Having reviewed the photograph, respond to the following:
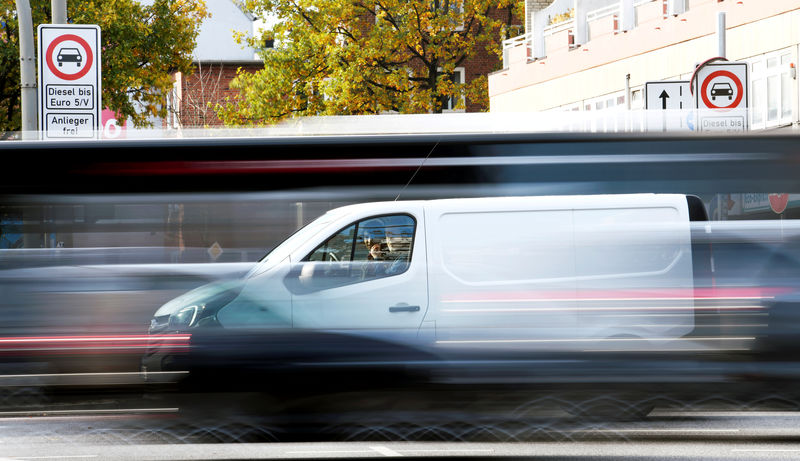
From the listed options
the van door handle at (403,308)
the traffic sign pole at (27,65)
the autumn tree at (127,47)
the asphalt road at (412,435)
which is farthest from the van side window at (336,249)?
the autumn tree at (127,47)

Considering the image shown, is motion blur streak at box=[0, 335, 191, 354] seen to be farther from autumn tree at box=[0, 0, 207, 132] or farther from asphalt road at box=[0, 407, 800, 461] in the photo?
autumn tree at box=[0, 0, 207, 132]

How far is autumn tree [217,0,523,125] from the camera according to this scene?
39531 millimetres

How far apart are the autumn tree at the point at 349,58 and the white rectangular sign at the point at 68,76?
1029 inches

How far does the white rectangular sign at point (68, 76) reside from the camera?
12586 mm

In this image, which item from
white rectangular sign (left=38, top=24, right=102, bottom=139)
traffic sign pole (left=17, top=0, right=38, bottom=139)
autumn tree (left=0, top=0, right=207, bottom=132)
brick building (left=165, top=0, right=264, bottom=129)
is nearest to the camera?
white rectangular sign (left=38, top=24, right=102, bottom=139)

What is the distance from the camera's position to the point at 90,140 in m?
6.33

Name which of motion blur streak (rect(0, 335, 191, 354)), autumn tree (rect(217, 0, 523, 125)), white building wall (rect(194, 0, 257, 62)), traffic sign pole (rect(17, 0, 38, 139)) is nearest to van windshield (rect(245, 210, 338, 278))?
motion blur streak (rect(0, 335, 191, 354))

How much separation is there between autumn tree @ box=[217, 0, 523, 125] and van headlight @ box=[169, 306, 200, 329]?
108 feet

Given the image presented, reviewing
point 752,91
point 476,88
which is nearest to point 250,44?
point 476,88

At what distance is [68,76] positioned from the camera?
41.7 ft

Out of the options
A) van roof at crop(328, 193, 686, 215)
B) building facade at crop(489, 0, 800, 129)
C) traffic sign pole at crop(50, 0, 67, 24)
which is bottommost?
van roof at crop(328, 193, 686, 215)

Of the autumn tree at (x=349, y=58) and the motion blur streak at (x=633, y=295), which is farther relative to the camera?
the autumn tree at (x=349, y=58)

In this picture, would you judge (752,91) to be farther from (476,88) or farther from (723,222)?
(723,222)

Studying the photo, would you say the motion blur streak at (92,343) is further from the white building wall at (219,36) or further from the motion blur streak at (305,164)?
the white building wall at (219,36)
